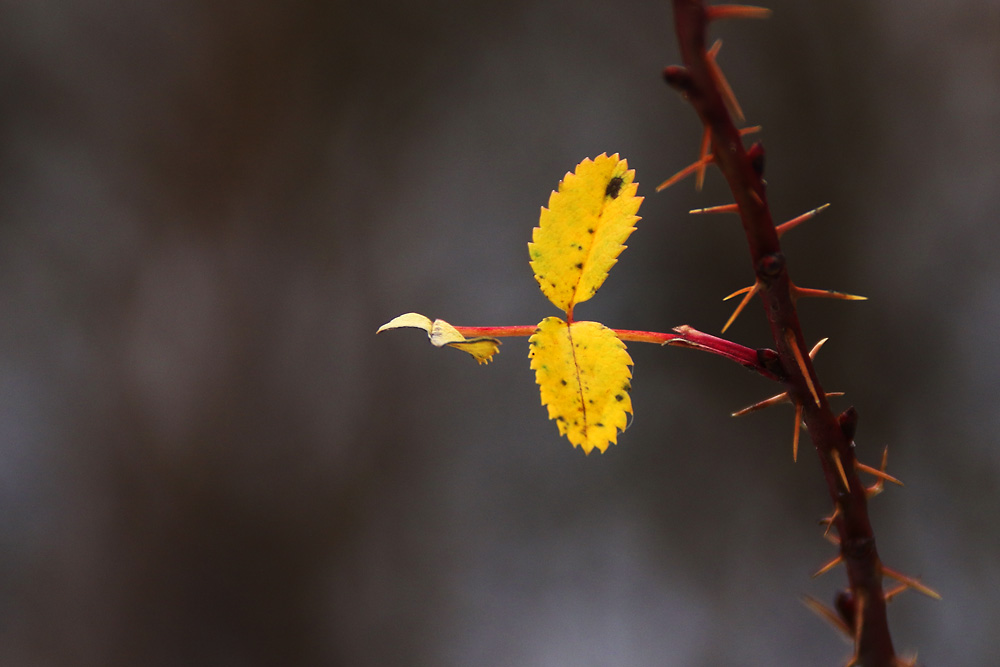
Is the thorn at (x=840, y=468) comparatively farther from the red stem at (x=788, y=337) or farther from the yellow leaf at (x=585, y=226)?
the yellow leaf at (x=585, y=226)

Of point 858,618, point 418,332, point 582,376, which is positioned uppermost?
point 418,332

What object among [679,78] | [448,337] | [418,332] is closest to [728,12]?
[679,78]

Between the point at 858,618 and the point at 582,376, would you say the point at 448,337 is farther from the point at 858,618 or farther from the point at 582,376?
the point at 858,618

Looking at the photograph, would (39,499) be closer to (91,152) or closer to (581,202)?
(91,152)

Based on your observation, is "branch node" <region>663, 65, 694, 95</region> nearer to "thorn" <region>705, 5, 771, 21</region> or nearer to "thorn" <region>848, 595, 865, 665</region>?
"thorn" <region>705, 5, 771, 21</region>

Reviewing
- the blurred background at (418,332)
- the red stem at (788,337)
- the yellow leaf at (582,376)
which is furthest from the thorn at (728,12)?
the blurred background at (418,332)

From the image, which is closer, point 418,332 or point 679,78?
point 679,78

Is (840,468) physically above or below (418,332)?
below
